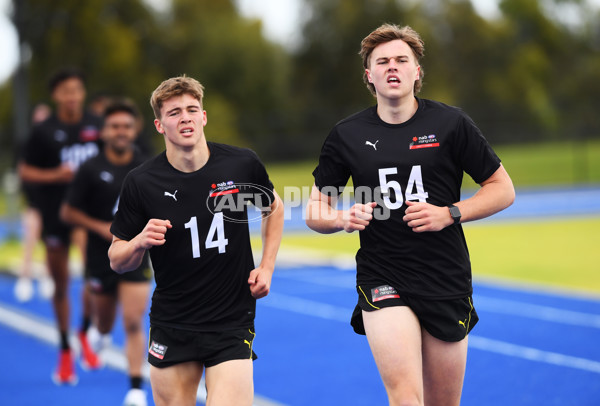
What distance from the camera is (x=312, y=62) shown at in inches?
2051

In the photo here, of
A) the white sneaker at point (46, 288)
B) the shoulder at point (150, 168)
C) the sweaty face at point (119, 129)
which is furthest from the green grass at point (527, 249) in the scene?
the shoulder at point (150, 168)

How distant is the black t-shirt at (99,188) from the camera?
24.0 feet

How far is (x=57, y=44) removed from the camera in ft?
117

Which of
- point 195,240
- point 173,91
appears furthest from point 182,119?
point 195,240

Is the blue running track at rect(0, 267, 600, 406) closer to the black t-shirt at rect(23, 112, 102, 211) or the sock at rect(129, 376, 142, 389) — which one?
the sock at rect(129, 376, 142, 389)

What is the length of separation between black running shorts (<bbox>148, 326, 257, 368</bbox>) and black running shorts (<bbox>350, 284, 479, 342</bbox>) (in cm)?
71

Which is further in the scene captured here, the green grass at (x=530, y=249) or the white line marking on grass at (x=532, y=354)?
the green grass at (x=530, y=249)

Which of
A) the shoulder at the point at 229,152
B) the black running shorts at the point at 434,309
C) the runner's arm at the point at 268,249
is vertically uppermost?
the shoulder at the point at 229,152

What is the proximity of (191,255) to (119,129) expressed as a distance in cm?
283

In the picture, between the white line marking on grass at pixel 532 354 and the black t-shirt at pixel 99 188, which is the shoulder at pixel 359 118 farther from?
the white line marking on grass at pixel 532 354

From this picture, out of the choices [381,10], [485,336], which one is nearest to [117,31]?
[381,10]

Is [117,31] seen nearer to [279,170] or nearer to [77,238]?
[279,170]

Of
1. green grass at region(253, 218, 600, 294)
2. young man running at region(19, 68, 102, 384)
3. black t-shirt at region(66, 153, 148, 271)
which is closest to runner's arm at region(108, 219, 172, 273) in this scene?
black t-shirt at region(66, 153, 148, 271)

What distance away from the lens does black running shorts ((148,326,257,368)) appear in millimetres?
4527
